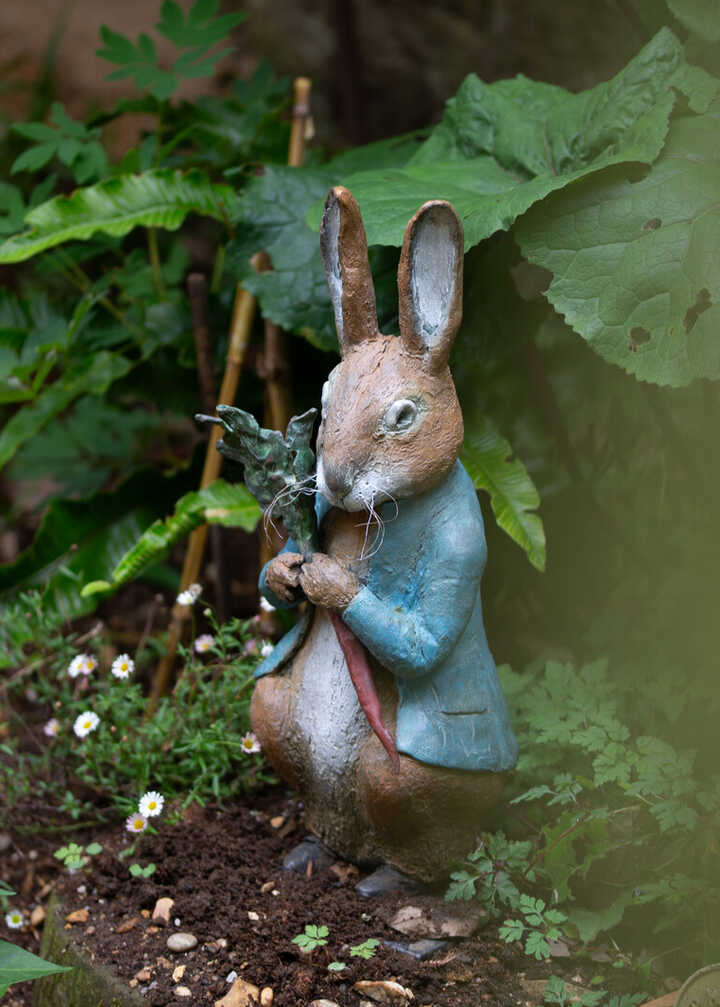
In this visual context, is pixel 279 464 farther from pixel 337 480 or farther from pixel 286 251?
pixel 286 251

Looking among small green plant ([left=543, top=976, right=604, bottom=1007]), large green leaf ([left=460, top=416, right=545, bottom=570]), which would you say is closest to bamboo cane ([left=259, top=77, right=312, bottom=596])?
large green leaf ([left=460, top=416, right=545, bottom=570])

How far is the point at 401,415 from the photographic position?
1.90 metres

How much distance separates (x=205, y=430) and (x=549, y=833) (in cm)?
176

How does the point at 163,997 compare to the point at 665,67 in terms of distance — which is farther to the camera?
the point at 665,67

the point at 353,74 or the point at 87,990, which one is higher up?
the point at 353,74

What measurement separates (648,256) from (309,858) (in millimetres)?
1504

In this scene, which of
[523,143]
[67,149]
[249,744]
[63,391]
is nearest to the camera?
[249,744]

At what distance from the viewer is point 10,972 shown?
190 centimetres

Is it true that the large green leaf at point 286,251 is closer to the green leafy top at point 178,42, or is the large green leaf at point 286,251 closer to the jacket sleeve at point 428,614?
the green leafy top at point 178,42

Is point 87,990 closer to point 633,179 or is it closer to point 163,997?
point 163,997

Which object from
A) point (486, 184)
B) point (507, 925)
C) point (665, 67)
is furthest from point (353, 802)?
point (665, 67)

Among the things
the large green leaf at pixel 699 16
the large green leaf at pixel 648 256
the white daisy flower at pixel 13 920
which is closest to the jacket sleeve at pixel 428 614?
the large green leaf at pixel 648 256

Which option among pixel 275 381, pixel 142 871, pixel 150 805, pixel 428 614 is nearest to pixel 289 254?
pixel 275 381

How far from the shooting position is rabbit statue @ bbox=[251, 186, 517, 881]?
1908 mm
